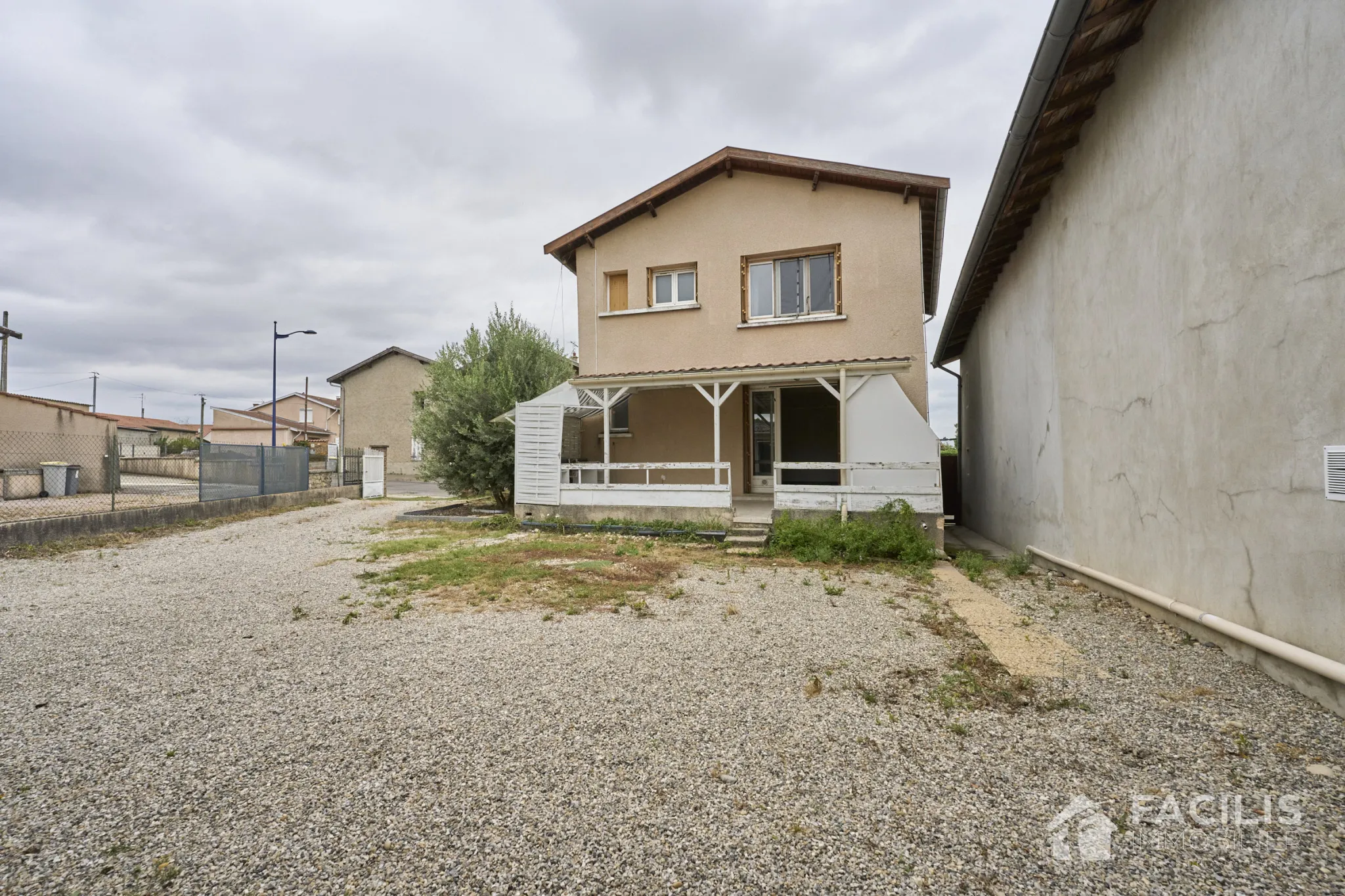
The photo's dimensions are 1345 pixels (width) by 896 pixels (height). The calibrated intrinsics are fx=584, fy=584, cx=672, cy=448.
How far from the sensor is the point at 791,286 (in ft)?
36.3

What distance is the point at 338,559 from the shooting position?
8.08 metres

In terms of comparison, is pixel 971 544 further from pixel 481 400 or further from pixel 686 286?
pixel 481 400

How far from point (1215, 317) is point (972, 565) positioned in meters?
4.08

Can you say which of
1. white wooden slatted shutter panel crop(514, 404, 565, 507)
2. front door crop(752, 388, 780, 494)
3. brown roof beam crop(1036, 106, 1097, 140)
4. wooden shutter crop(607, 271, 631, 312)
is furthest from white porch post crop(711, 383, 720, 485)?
brown roof beam crop(1036, 106, 1097, 140)

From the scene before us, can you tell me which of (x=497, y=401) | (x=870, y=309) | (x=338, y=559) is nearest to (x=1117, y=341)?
(x=870, y=309)

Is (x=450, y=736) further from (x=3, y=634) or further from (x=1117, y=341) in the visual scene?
(x=1117, y=341)

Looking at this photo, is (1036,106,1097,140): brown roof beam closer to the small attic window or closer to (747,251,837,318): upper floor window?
the small attic window

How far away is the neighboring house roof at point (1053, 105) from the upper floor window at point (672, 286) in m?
4.99

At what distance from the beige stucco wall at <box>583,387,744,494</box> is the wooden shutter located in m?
1.89

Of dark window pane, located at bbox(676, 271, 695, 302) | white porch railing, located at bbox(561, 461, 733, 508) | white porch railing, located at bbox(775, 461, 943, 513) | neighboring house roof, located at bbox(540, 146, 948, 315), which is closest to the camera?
white porch railing, located at bbox(775, 461, 943, 513)

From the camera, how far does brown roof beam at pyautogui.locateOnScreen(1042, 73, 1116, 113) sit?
17.5 feet

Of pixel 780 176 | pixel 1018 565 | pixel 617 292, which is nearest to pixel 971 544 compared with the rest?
pixel 1018 565

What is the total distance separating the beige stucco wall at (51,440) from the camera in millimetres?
16797

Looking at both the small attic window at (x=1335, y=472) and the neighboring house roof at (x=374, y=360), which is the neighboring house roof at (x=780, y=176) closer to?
the small attic window at (x=1335, y=472)
